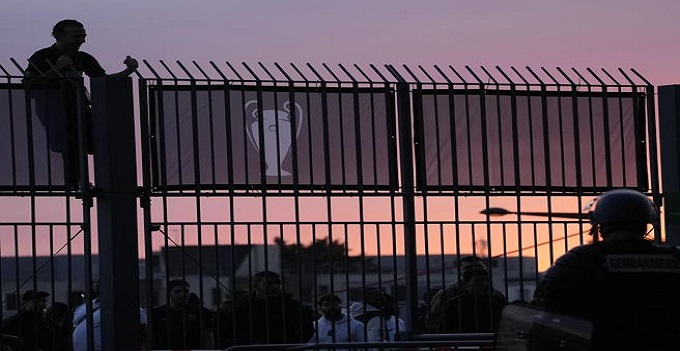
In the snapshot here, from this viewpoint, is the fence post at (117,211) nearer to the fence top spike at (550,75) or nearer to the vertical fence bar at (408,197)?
the vertical fence bar at (408,197)

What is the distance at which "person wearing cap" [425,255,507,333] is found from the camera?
10609mm

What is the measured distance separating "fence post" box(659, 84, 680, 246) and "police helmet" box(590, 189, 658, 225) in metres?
4.37

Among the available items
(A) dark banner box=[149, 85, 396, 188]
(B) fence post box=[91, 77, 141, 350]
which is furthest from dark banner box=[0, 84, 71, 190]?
(A) dark banner box=[149, 85, 396, 188]

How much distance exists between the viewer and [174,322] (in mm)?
11258

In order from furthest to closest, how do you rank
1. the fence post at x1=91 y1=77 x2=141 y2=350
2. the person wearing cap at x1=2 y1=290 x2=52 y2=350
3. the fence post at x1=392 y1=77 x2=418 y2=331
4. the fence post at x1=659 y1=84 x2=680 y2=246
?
the fence post at x1=659 y1=84 x2=680 y2=246, the person wearing cap at x1=2 y1=290 x2=52 y2=350, the fence post at x1=392 y1=77 x2=418 y2=331, the fence post at x1=91 y1=77 x2=141 y2=350

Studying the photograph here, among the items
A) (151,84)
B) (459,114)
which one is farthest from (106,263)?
(459,114)

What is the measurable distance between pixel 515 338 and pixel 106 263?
4.36m

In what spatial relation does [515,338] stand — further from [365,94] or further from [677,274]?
[365,94]

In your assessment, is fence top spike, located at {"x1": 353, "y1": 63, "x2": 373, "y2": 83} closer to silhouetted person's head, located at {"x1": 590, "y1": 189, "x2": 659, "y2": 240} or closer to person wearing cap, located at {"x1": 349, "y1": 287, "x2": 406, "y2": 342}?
person wearing cap, located at {"x1": 349, "y1": 287, "x2": 406, "y2": 342}

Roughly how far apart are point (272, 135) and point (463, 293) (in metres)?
1.84

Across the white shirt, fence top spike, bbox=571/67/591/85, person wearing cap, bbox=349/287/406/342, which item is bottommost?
the white shirt

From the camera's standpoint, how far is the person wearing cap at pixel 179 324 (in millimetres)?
10133

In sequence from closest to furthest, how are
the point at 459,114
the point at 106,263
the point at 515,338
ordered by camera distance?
the point at 515,338 → the point at 106,263 → the point at 459,114

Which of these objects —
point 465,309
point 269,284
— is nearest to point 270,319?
point 269,284
